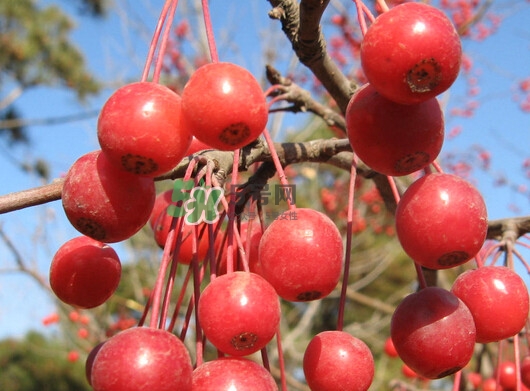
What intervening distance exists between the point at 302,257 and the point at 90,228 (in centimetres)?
37

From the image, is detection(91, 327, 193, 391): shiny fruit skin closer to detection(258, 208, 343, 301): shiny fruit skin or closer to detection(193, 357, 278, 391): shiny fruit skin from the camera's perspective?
detection(193, 357, 278, 391): shiny fruit skin

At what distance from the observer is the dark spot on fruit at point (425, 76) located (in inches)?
27.2

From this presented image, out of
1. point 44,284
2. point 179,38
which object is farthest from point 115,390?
point 179,38

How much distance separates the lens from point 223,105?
741 millimetres

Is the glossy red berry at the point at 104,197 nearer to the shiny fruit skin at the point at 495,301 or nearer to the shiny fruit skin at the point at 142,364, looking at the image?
the shiny fruit skin at the point at 142,364

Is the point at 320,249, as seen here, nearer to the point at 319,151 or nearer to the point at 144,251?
the point at 319,151

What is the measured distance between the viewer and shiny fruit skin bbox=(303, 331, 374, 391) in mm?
862

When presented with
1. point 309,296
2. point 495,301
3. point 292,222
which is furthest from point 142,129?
point 495,301

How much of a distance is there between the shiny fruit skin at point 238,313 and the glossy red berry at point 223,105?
219mm

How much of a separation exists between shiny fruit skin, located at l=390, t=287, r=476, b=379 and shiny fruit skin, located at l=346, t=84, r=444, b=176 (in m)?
Answer: 0.26

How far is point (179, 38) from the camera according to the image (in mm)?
6062

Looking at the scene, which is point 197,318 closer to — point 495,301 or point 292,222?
point 292,222

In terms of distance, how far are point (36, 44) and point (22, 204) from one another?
27.1ft

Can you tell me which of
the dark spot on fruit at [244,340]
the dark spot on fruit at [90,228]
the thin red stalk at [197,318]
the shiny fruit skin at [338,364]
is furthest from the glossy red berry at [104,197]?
the shiny fruit skin at [338,364]
